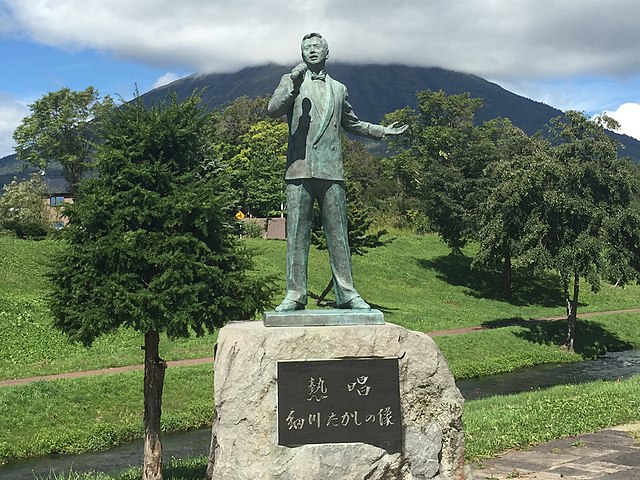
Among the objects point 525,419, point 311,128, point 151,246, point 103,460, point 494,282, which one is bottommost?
point 103,460

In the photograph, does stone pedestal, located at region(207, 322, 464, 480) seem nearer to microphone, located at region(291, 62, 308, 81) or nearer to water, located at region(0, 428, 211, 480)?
microphone, located at region(291, 62, 308, 81)

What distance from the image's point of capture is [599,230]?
25.2 meters

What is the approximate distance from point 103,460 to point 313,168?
9.41 m

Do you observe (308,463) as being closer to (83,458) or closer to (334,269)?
(334,269)

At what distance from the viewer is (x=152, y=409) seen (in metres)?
11.5

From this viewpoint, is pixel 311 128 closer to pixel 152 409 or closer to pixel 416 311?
pixel 152 409

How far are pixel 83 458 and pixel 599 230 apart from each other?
18702 millimetres

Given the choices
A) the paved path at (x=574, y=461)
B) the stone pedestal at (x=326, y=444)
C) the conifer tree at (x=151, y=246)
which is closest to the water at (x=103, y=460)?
the conifer tree at (x=151, y=246)

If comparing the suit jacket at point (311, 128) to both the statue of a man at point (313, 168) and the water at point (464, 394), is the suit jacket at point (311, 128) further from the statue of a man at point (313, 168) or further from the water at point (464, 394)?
the water at point (464, 394)

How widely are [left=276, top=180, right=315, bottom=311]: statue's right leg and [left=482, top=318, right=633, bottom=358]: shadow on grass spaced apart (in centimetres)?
2219

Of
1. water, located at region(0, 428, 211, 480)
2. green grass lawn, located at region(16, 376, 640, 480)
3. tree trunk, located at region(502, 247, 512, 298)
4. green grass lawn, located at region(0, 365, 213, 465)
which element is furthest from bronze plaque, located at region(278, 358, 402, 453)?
tree trunk, located at region(502, 247, 512, 298)

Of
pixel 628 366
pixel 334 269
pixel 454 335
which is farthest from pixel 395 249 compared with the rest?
pixel 334 269

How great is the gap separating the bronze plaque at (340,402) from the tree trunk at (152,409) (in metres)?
5.04

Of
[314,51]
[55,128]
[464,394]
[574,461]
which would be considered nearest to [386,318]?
[464,394]
